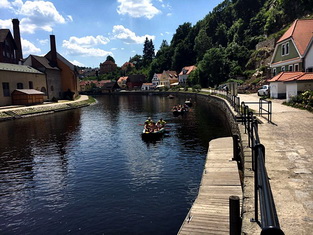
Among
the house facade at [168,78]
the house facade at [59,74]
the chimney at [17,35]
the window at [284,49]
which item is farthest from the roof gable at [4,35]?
the house facade at [168,78]

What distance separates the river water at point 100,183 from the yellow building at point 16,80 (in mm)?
32262

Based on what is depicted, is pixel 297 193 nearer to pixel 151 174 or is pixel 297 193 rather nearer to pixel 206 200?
pixel 206 200

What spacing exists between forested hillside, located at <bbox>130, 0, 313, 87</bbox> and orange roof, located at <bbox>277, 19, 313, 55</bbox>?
19.5 meters

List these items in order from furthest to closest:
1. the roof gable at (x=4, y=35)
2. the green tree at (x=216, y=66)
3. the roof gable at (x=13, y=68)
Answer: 1. the green tree at (x=216, y=66)
2. the roof gable at (x=4, y=35)
3. the roof gable at (x=13, y=68)

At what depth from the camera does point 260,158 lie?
14.3 feet

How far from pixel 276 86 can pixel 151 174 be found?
26.2 meters

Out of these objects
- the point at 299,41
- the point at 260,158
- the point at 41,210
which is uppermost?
the point at 299,41

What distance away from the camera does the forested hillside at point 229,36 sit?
74250 mm

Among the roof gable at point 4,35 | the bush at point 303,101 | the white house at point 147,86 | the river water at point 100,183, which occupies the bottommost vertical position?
the river water at point 100,183

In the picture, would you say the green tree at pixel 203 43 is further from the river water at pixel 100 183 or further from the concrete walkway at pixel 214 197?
the concrete walkway at pixel 214 197

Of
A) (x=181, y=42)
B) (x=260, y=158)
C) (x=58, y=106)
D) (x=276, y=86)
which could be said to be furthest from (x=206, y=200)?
(x=181, y=42)

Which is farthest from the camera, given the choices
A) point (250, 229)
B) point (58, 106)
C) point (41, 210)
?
point (58, 106)

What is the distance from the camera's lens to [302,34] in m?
41.5

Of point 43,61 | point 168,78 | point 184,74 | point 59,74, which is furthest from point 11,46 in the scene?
point 168,78
